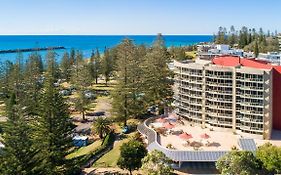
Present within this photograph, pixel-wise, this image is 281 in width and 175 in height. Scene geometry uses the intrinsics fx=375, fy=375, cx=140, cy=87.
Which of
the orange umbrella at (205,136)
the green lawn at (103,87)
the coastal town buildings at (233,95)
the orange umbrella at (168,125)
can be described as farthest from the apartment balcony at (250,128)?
the green lawn at (103,87)

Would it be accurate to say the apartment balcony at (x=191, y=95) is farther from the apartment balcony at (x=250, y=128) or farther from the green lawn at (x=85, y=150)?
the green lawn at (x=85, y=150)

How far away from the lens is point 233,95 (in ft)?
132

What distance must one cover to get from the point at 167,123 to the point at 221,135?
22.4 ft

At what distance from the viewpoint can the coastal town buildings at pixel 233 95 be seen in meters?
38.6

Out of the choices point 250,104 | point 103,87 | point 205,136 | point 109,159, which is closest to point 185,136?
point 205,136

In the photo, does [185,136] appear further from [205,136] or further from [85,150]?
[85,150]

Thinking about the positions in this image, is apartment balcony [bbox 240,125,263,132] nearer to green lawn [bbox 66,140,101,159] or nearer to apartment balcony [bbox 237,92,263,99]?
apartment balcony [bbox 237,92,263,99]

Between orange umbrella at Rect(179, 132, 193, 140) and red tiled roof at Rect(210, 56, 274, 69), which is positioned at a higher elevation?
red tiled roof at Rect(210, 56, 274, 69)

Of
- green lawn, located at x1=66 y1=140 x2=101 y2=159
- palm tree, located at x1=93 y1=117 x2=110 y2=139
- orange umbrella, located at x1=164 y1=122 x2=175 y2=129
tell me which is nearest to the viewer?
green lawn, located at x1=66 y1=140 x2=101 y2=159

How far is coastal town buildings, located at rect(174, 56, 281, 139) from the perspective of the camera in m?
38.6

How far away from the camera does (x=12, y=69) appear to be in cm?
6756

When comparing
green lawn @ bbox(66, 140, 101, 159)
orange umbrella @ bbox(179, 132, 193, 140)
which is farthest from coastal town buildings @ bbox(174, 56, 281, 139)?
green lawn @ bbox(66, 140, 101, 159)

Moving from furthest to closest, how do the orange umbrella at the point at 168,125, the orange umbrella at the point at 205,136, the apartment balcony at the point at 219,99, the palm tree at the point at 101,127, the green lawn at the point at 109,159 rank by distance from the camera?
the palm tree at the point at 101,127 < the orange umbrella at the point at 168,125 < the apartment balcony at the point at 219,99 < the orange umbrella at the point at 205,136 < the green lawn at the point at 109,159

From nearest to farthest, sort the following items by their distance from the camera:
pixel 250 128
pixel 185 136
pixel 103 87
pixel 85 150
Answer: pixel 185 136 → pixel 250 128 → pixel 85 150 → pixel 103 87
